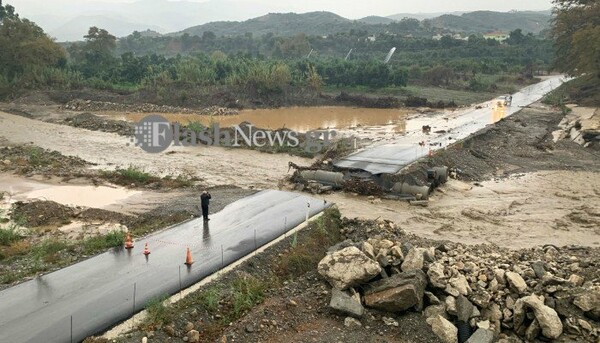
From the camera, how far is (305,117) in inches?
1826

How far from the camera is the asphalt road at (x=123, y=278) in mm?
9438

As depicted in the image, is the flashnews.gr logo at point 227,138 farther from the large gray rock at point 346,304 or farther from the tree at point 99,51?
the tree at point 99,51

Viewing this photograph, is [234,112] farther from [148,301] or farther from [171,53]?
[171,53]

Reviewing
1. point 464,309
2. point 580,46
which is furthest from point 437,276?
point 580,46

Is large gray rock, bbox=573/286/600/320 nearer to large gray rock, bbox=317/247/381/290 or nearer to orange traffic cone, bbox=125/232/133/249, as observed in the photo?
large gray rock, bbox=317/247/381/290

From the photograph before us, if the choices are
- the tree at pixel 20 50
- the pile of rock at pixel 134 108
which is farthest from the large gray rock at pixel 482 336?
the tree at pixel 20 50

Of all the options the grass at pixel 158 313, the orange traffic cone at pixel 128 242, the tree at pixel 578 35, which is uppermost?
the tree at pixel 578 35

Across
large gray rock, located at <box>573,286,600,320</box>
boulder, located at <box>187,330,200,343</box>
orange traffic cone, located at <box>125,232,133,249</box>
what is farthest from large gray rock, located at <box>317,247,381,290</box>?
orange traffic cone, located at <box>125,232,133,249</box>

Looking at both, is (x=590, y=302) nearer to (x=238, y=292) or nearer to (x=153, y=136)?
(x=238, y=292)

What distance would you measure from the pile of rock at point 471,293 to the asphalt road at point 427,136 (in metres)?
10.7

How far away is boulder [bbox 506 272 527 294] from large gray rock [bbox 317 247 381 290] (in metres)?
2.84

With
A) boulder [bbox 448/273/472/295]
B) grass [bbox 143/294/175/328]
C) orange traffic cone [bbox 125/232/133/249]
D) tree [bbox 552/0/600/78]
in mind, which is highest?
tree [bbox 552/0/600/78]

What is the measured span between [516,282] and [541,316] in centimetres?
100

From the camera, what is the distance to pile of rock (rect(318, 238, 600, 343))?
32.2 ft
